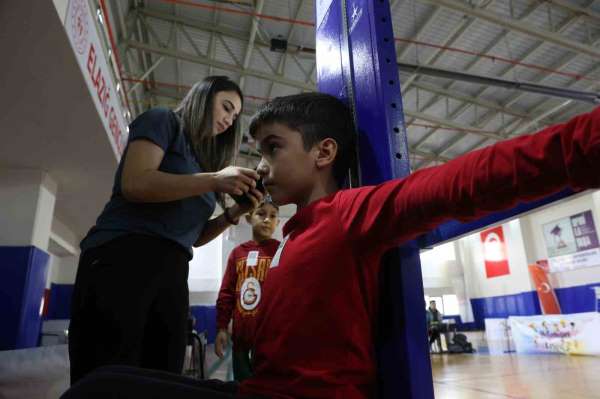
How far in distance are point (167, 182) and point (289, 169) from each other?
32 centimetres

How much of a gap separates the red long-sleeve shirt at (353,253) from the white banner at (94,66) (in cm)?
297

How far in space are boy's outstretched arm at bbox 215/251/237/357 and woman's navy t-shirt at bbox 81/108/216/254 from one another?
4.15 feet

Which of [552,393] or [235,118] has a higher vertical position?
[235,118]

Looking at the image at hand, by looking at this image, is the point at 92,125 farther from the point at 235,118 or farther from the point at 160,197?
the point at 160,197

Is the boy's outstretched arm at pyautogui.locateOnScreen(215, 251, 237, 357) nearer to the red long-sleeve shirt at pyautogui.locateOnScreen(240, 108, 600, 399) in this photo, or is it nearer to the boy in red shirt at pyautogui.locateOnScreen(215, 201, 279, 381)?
the boy in red shirt at pyautogui.locateOnScreen(215, 201, 279, 381)

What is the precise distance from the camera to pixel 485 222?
67 centimetres

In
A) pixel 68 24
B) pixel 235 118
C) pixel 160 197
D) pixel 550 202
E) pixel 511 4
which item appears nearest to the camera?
pixel 550 202

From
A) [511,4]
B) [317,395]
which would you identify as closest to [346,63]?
[317,395]

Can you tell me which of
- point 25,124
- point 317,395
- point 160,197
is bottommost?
point 317,395

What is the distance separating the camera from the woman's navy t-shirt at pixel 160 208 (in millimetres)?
1051

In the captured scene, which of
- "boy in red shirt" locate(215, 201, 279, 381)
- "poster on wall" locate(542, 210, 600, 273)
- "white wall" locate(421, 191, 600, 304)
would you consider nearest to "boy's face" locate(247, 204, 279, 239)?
"boy in red shirt" locate(215, 201, 279, 381)

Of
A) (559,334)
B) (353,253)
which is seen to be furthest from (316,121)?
(559,334)

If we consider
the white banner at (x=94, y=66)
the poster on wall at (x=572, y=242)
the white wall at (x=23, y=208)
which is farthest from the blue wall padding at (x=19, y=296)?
the poster on wall at (x=572, y=242)

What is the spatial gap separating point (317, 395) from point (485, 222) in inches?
14.7
